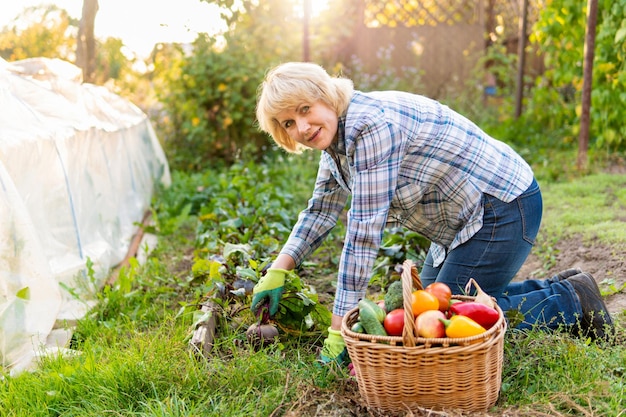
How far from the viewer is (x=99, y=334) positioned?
316cm

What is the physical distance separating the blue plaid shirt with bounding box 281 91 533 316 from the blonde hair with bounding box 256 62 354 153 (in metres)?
0.05

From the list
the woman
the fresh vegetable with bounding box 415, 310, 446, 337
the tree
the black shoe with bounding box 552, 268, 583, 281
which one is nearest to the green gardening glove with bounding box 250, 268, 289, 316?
the woman

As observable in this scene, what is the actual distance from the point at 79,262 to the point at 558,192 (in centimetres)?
355

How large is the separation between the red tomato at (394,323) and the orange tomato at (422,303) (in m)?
0.06

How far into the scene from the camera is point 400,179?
8.27 ft

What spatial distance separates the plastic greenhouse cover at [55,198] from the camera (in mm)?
2969

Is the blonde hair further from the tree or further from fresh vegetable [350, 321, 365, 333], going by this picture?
the tree

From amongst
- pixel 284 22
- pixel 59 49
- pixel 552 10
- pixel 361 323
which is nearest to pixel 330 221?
pixel 361 323

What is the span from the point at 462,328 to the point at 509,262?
79cm

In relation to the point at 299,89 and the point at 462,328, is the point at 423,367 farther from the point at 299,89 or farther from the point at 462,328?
the point at 299,89

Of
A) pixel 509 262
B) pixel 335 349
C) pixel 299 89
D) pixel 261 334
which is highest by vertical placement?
pixel 299 89

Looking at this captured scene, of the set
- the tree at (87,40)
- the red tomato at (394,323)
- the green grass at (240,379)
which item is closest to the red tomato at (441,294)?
the red tomato at (394,323)

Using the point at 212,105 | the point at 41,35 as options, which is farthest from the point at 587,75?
the point at 41,35

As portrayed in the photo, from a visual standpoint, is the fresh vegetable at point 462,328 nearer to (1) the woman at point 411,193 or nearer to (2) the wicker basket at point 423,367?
(2) the wicker basket at point 423,367
